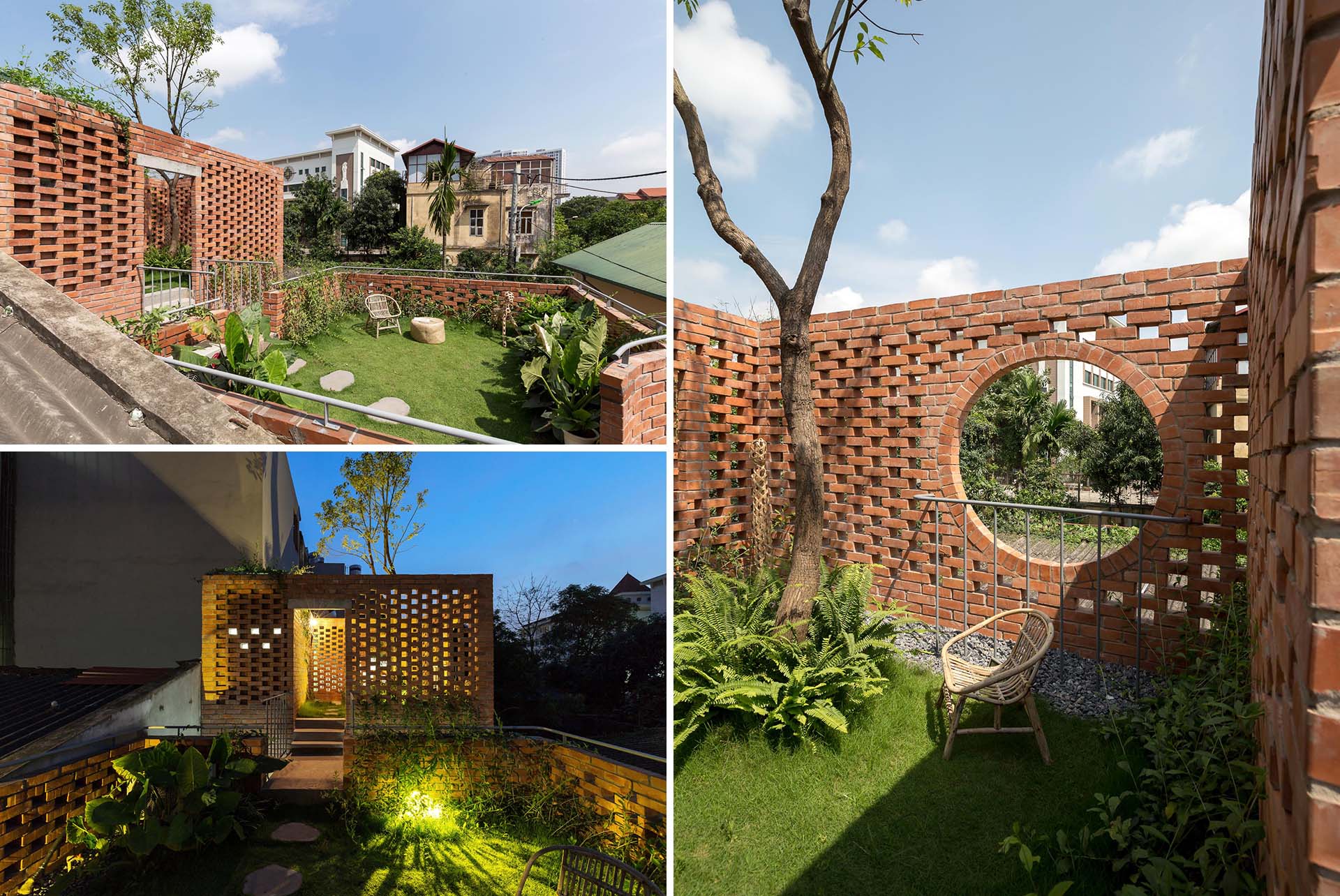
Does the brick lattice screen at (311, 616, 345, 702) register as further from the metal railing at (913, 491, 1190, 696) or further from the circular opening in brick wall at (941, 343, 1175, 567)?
the circular opening in brick wall at (941, 343, 1175, 567)

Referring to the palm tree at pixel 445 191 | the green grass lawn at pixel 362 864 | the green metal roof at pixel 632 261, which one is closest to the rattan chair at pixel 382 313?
the palm tree at pixel 445 191

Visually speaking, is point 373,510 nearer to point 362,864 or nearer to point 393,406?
point 362,864

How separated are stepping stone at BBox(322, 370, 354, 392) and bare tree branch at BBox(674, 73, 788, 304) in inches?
157

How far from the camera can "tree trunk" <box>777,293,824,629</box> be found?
3.96 metres

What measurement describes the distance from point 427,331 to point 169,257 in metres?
4.05

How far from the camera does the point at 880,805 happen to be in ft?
9.38

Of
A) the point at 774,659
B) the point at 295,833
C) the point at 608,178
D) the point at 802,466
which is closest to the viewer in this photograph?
the point at 295,833

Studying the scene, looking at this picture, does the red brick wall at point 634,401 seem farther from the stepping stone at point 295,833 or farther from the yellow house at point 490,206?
the yellow house at point 490,206

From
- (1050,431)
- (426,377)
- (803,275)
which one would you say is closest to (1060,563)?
(803,275)

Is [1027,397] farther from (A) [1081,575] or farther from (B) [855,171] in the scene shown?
(B) [855,171]

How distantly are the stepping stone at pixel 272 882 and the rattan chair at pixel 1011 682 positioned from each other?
344cm

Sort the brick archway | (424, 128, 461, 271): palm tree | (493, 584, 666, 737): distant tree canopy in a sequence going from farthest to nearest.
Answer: (424, 128, 461, 271): palm tree
the brick archway
(493, 584, 666, 737): distant tree canopy

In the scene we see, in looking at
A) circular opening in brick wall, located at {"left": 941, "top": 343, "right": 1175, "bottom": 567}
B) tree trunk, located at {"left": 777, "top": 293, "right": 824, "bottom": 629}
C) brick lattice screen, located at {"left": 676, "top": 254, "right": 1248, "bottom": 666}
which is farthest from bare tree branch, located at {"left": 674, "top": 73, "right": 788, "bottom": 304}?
circular opening in brick wall, located at {"left": 941, "top": 343, "right": 1175, "bottom": 567}

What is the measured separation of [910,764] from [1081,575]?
2068 mm
